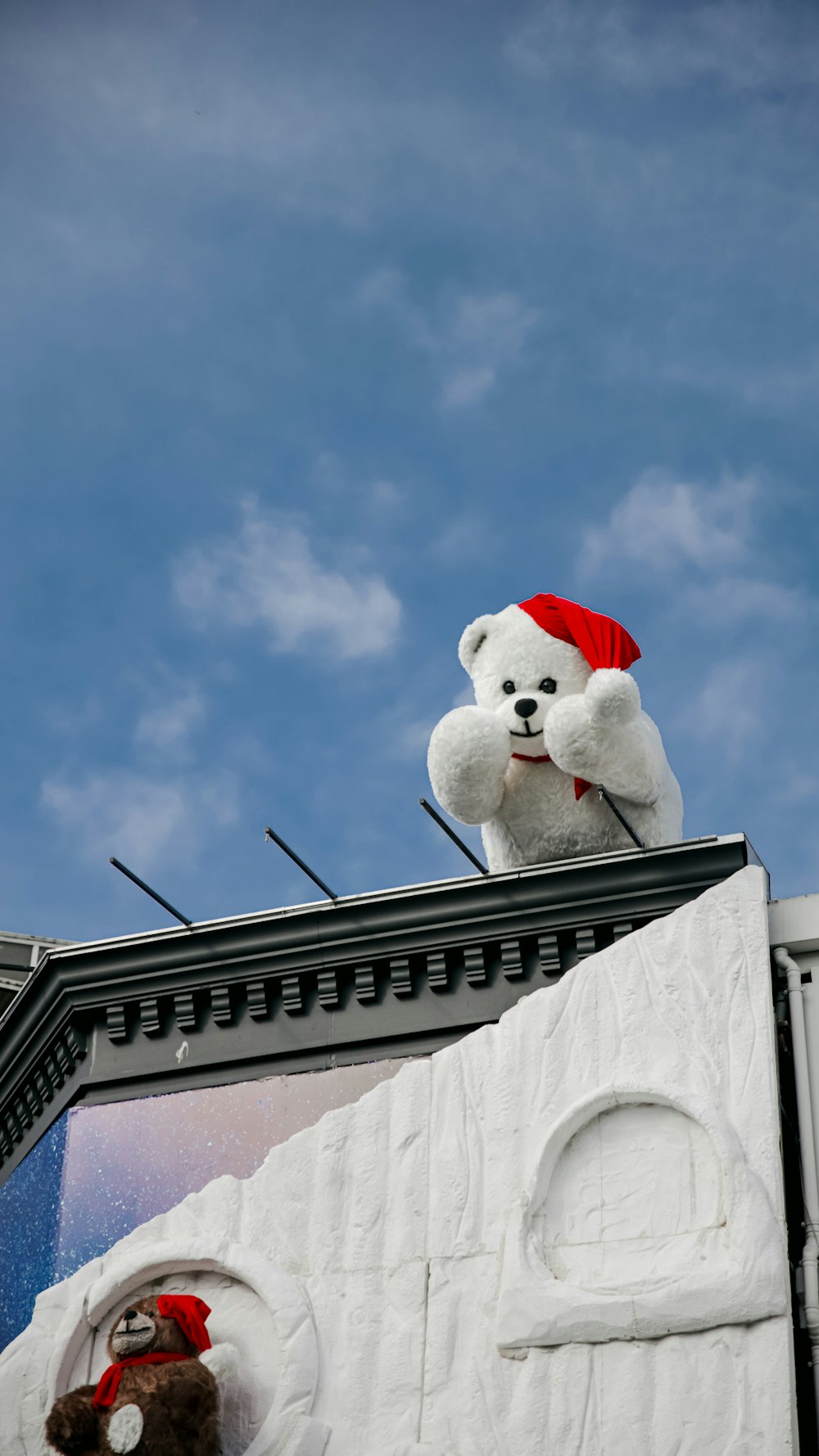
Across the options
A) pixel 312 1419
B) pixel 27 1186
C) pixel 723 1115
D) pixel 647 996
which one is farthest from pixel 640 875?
pixel 27 1186

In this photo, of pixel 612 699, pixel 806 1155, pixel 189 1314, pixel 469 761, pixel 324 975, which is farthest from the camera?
pixel 469 761

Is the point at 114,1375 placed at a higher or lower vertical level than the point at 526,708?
lower

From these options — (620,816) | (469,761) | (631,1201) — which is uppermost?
(469,761)

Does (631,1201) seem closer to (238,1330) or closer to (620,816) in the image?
(238,1330)

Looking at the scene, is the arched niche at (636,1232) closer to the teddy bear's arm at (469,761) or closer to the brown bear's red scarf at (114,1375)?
the brown bear's red scarf at (114,1375)

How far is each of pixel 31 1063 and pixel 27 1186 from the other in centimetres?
90

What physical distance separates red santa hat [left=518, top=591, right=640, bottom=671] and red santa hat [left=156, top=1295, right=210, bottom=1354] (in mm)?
4541

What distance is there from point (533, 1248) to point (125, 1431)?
2.18 metres

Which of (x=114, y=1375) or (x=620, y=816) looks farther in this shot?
(x=620, y=816)

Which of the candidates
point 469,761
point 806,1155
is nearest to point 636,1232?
point 806,1155

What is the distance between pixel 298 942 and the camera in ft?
37.6

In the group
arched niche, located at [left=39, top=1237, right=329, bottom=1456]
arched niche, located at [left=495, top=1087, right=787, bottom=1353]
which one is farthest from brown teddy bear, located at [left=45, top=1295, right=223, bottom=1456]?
arched niche, located at [left=495, top=1087, right=787, bottom=1353]

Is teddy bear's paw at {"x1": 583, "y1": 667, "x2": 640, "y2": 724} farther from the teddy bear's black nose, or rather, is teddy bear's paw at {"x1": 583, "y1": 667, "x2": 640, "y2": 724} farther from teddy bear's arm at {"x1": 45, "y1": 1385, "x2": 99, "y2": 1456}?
teddy bear's arm at {"x1": 45, "y1": 1385, "x2": 99, "y2": 1456}

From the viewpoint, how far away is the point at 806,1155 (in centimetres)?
964
